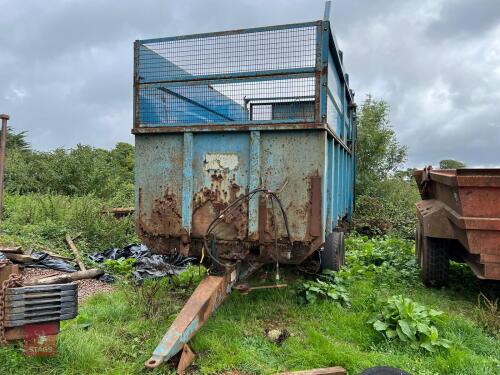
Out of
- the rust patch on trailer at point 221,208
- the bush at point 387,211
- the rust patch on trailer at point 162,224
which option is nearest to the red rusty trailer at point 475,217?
the rust patch on trailer at point 221,208

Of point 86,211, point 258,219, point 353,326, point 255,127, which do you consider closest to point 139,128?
point 255,127

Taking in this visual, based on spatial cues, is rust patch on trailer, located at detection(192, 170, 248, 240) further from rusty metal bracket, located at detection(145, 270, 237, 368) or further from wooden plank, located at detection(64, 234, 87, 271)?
wooden plank, located at detection(64, 234, 87, 271)

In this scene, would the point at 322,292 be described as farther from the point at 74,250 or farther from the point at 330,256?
the point at 74,250

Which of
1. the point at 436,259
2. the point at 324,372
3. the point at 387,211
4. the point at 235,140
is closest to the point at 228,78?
the point at 235,140

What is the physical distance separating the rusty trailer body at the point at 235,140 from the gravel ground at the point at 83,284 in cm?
143

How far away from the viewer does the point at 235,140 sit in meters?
3.84

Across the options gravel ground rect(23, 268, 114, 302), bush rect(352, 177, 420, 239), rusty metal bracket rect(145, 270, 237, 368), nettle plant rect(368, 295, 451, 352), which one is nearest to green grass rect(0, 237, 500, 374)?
nettle plant rect(368, 295, 451, 352)

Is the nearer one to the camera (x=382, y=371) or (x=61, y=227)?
(x=382, y=371)

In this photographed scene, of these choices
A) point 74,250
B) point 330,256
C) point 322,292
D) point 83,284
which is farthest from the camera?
point 74,250

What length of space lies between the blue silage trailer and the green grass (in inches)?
15.7

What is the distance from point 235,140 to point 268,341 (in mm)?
1787

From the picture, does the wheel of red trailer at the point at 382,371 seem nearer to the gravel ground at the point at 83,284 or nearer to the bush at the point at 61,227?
the gravel ground at the point at 83,284

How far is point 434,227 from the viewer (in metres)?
4.64

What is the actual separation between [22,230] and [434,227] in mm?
6834
